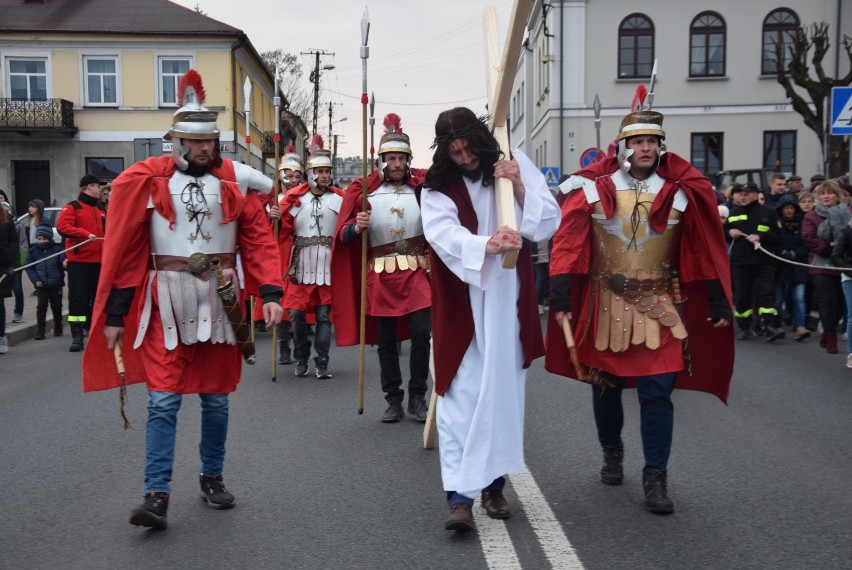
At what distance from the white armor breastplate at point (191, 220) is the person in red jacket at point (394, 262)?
7.83 feet

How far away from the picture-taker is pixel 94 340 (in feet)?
16.4

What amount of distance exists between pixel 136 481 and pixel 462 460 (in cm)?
207

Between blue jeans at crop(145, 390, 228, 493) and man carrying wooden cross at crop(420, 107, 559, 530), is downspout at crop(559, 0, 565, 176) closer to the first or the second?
man carrying wooden cross at crop(420, 107, 559, 530)

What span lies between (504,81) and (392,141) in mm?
2775

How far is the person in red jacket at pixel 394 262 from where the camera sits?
24.0ft

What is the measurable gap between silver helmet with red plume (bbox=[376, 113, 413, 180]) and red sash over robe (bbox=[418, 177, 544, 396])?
2.58m

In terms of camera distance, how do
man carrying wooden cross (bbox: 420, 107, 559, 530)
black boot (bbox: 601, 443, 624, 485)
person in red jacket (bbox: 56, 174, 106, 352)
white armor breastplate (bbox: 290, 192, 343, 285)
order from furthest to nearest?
person in red jacket (bbox: 56, 174, 106, 352)
white armor breastplate (bbox: 290, 192, 343, 285)
black boot (bbox: 601, 443, 624, 485)
man carrying wooden cross (bbox: 420, 107, 559, 530)

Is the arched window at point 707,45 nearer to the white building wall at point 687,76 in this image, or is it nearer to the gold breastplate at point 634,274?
the white building wall at point 687,76

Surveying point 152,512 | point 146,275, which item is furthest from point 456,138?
point 152,512

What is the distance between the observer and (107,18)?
37.8 metres

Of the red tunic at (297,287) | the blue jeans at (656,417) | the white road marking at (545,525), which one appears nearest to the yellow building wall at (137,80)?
the red tunic at (297,287)

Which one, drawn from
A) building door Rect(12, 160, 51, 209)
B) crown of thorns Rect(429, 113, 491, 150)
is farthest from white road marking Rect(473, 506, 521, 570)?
building door Rect(12, 160, 51, 209)

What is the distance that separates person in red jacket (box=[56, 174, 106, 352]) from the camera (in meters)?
11.9

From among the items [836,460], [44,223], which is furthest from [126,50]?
[836,460]
